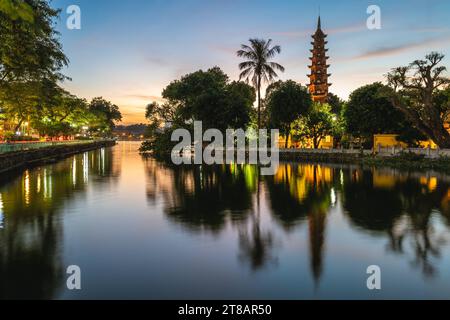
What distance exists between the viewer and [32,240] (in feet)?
36.8

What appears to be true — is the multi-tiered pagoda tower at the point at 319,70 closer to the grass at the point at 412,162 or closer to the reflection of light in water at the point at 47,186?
the grass at the point at 412,162

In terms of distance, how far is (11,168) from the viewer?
111ft

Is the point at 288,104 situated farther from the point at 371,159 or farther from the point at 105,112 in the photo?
the point at 105,112

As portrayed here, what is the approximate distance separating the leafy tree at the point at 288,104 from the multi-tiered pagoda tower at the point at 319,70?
3563 centimetres

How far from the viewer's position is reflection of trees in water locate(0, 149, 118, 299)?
7.91 m

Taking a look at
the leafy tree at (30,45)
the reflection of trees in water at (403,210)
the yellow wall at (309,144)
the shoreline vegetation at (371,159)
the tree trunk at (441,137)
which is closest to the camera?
the reflection of trees in water at (403,210)

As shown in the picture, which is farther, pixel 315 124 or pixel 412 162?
pixel 315 124

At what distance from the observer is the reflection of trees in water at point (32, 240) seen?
25.9 feet

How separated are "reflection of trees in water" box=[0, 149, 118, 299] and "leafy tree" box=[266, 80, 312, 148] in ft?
116

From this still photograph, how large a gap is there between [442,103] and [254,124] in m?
23.9

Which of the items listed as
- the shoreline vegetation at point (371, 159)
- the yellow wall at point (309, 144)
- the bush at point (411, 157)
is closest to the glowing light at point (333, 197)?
the shoreline vegetation at point (371, 159)

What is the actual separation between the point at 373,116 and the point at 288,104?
1066 cm

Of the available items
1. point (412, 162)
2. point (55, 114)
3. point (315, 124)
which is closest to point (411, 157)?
point (412, 162)

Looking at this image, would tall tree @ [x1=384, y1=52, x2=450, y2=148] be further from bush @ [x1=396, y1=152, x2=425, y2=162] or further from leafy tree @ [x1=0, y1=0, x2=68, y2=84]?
leafy tree @ [x1=0, y1=0, x2=68, y2=84]
